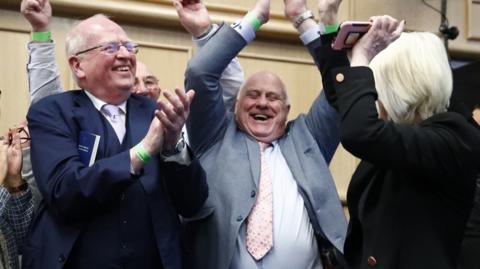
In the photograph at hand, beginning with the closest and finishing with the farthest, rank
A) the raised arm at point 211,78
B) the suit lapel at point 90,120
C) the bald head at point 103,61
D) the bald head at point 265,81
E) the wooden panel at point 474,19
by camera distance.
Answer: the suit lapel at point 90,120 < the bald head at point 103,61 < the raised arm at point 211,78 < the bald head at point 265,81 < the wooden panel at point 474,19

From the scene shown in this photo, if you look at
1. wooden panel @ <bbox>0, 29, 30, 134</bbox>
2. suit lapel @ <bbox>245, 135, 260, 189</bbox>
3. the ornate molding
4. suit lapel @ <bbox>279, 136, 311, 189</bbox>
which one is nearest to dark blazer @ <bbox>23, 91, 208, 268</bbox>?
suit lapel @ <bbox>245, 135, 260, 189</bbox>

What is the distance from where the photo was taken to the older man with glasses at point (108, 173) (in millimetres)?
2123

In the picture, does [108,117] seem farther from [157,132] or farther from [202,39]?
[202,39]

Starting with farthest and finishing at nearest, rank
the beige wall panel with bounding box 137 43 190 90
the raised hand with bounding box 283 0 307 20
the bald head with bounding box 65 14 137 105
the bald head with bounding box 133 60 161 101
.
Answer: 1. the beige wall panel with bounding box 137 43 190 90
2. the bald head with bounding box 133 60 161 101
3. the raised hand with bounding box 283 0 307 20
4. the bald head with bounding box 65 14 137 105

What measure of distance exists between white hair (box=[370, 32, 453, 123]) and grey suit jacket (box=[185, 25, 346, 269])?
673mm

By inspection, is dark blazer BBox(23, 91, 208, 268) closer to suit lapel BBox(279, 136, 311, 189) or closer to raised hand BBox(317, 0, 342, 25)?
suit lapel BBox(279, 136, 311, 189)

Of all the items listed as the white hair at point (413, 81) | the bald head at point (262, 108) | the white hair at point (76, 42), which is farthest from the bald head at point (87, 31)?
the white hair at point (413, 81)

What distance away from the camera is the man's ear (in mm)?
2391

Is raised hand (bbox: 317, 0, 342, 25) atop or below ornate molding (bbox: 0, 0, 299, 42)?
atop

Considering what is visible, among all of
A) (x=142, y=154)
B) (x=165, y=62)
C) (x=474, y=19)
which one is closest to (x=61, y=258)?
(x=142, y=154)

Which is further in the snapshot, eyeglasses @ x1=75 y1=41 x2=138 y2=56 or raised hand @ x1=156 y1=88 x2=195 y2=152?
eyeglasses @ x1=75 y1=41 x2=138 y2=56

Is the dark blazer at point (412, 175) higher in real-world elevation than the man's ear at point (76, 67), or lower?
lower

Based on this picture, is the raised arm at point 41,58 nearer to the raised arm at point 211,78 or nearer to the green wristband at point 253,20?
the raised arm at point 211,78

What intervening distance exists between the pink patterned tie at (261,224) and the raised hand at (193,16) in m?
0.50
